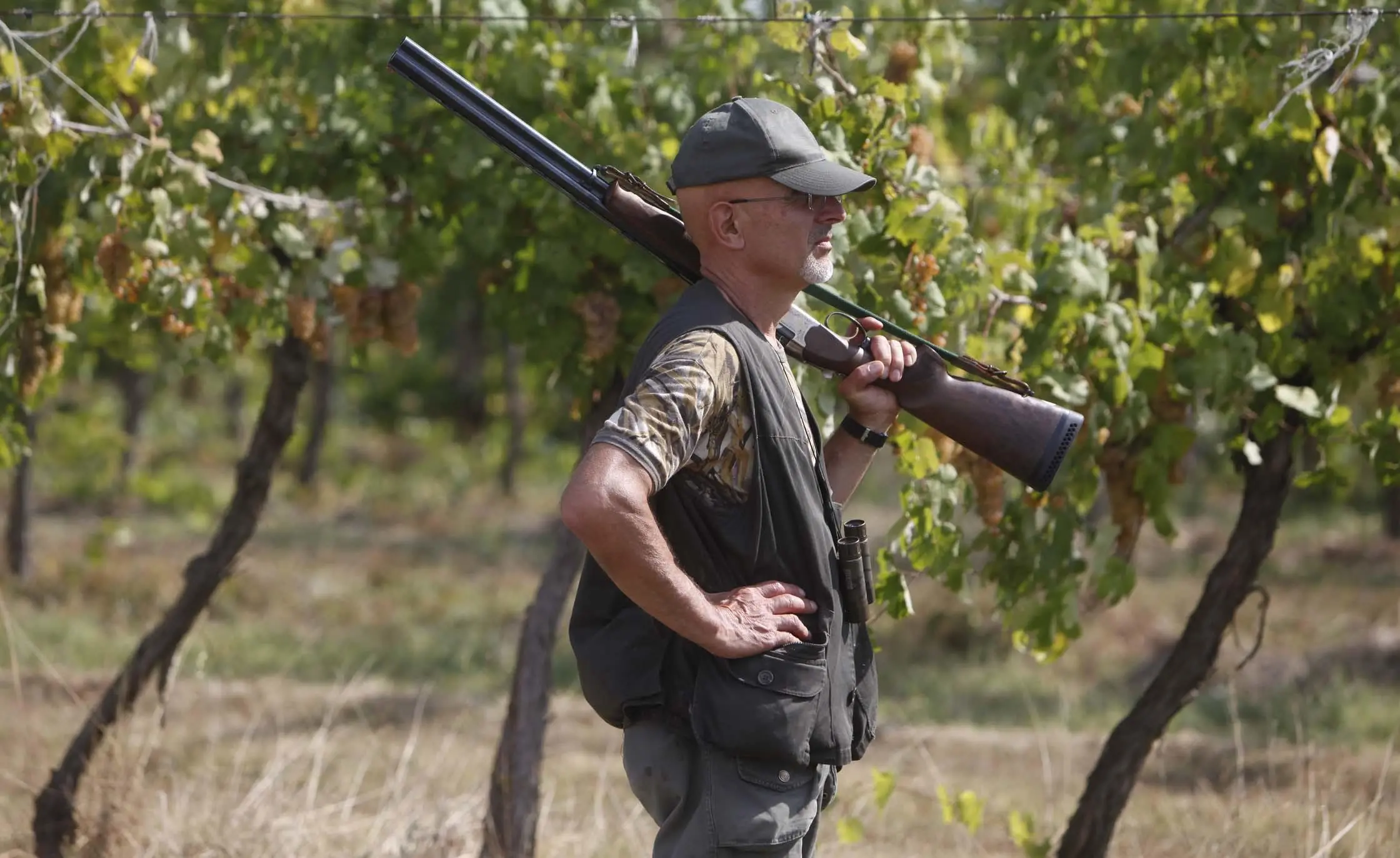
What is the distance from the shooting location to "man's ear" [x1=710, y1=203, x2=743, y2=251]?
122 inches

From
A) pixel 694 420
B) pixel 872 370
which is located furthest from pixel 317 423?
pixel 694 420

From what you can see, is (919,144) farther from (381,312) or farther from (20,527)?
(20,527)

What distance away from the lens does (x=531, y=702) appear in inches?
216

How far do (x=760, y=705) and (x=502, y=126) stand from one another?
143 centimetres

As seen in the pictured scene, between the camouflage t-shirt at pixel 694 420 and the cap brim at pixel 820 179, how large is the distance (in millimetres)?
322

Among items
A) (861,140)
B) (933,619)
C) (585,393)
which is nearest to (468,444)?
(933,619)

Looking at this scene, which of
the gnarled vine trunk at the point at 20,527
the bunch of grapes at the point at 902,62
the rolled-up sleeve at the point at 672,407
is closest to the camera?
the rolled-up sleeve at the point at 672,407

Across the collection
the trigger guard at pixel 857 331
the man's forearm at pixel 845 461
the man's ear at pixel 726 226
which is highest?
the man's ear at pixel 726 226

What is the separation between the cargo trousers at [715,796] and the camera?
2969 millimetres

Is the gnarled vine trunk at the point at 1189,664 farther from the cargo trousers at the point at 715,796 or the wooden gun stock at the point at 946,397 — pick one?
the cargo trousers at the point at 715,796

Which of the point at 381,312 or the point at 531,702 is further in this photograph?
the point at 531,702

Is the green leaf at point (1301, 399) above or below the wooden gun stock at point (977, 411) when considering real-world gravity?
above

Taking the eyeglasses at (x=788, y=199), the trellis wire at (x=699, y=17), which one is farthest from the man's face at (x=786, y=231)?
the trellis wire at (x=699, y=17)

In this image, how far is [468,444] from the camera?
20.2 meters
